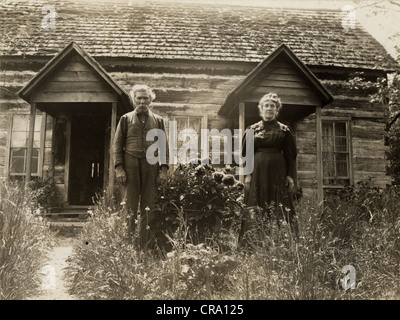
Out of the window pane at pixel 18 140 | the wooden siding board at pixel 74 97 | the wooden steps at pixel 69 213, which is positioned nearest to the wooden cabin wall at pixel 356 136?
the wooden siding board at pixel 74 97

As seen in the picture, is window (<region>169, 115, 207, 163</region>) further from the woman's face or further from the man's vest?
the woman's face

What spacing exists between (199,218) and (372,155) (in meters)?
7.24

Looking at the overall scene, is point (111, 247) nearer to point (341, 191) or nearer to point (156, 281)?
point (156, 281)

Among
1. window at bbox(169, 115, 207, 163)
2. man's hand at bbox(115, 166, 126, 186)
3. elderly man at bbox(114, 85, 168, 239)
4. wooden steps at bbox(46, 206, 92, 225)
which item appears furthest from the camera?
window at bbox(169, 115, 207, 163)

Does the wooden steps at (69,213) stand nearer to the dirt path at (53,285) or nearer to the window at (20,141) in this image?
the window at (20,141)

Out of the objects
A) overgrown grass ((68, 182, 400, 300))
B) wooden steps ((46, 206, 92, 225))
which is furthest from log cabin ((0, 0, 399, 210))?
overgrown grass ((68, 182, 400, 300))

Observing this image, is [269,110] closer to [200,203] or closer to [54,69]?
[200,203]

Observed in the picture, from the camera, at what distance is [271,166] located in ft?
16.4

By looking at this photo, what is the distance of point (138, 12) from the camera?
12.1 meters

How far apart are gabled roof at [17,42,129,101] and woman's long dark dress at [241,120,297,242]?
3.98 m

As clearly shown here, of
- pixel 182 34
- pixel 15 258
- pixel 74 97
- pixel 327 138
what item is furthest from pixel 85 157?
pixel 15 258

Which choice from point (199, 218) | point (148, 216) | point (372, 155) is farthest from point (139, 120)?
point (372, 155)

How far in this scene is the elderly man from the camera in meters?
4.88
